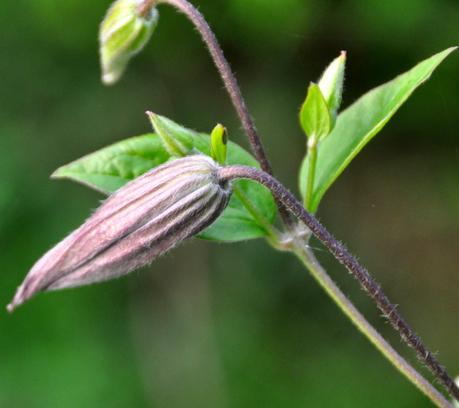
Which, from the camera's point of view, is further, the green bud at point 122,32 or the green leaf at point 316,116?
the green bud at point 122,32

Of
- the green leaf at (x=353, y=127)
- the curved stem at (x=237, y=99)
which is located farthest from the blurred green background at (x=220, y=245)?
the curved stem at (x=237, y=99)

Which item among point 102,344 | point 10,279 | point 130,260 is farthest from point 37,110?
point 130,260

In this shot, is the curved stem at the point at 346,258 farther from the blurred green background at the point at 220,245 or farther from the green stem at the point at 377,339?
the blurred green background at the point at 220,245

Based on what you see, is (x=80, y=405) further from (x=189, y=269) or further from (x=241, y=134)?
(x=241, y=134)

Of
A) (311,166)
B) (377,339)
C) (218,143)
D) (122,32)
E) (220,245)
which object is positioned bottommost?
(377,339)

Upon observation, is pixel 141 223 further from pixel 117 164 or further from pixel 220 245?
pixel 220 245

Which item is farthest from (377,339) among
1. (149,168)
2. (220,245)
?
(220,245)

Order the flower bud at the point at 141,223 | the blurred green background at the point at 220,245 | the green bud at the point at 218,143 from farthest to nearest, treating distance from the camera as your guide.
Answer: the blurred green background at the point at 220,245
the green bud at the point at 218,143
the flower bud at the point at 141,223
